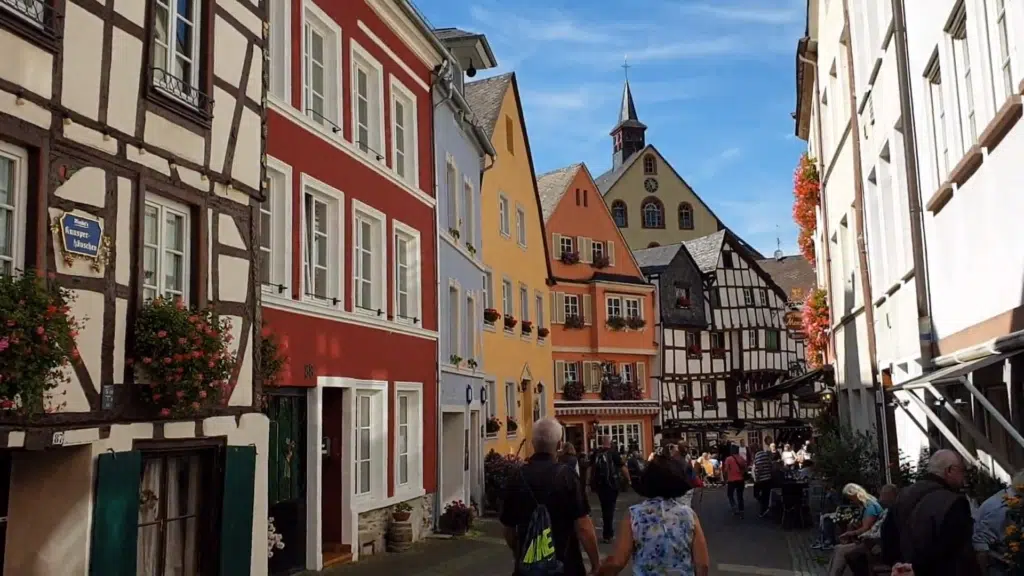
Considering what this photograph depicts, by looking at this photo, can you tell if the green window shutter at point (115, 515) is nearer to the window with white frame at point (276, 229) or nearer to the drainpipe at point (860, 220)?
the window with white frame at point (276, 229)

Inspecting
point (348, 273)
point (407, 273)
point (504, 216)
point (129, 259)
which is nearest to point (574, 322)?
point (504, 216)

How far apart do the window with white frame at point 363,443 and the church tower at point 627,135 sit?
187 feet

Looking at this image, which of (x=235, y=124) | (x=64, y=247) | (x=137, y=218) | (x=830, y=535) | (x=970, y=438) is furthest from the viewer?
(x=830, y=535)

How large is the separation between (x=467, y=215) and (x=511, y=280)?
17.2 feet

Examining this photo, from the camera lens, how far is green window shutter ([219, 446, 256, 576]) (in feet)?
32.3

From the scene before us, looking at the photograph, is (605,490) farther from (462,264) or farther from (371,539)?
(462,264)

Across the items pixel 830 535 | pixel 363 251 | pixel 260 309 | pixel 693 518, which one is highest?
pixel 363 251

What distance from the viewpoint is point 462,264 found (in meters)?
21.2

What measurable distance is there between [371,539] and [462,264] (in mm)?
7793

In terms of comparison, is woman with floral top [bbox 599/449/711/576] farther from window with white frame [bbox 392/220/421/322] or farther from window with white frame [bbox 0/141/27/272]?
window with white frame [bbox 392/220/421/322]

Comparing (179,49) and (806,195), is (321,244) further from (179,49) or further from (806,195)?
(806,195)

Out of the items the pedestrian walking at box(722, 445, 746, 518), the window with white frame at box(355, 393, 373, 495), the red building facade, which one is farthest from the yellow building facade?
the window with white frame at box(355, 393, 373, 495)

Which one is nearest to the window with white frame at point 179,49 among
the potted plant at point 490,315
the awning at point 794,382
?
the potted plant at point 490,315

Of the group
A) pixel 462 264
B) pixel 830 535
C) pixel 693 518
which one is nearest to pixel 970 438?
pixel 830 535
